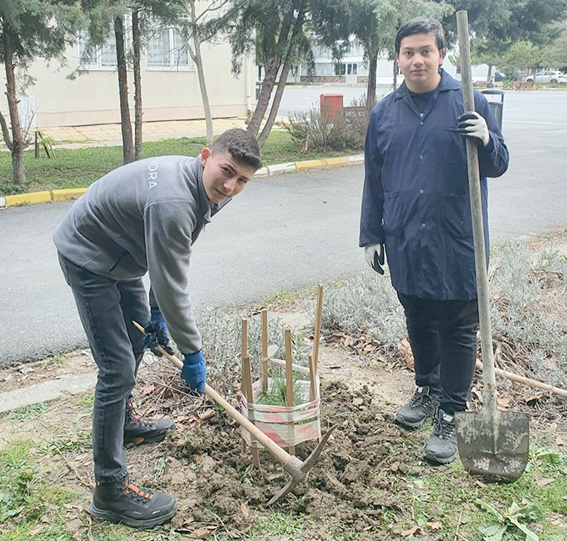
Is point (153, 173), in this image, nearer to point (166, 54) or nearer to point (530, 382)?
point (530, 382)

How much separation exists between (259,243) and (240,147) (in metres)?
5.21

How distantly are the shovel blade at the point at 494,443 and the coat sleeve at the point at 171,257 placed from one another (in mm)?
1354

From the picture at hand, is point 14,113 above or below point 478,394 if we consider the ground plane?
above

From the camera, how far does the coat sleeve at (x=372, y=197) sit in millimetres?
3414

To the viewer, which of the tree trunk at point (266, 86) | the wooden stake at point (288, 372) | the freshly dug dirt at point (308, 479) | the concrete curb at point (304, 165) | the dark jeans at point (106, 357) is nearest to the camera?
the dark jeans at point (106, 357)

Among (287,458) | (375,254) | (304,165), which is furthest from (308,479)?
(304,165)

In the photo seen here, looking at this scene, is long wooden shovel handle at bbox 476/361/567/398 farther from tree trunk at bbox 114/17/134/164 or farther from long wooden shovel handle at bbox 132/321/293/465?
tree trunk at bbox 114/17/134/164

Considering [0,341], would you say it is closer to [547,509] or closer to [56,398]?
[56,398]

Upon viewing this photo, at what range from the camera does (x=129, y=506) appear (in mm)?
2801

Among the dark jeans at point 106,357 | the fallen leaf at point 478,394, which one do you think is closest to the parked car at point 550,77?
the fallen leaf at point 478,394

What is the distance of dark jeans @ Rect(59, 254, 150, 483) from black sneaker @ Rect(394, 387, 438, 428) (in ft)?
4.91

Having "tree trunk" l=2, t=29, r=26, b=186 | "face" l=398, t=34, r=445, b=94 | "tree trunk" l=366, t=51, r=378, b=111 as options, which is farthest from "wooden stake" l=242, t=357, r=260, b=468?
"tree trunk" l=366, t=51, r=378, b=111

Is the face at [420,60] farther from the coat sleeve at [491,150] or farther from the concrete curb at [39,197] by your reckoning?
the concrete curb at [39,197]

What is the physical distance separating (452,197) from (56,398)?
2.49 meters
